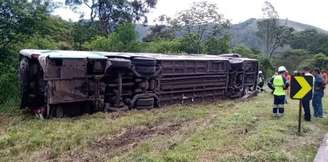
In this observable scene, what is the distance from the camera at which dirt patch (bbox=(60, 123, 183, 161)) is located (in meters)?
7.01

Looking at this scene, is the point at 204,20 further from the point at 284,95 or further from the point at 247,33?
the point at 247,33

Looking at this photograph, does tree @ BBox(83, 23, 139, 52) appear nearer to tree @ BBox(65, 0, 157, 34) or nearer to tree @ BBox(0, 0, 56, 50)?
tree @ BBox(0, 0, 56, 50)

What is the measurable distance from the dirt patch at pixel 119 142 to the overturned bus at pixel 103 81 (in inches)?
92.1

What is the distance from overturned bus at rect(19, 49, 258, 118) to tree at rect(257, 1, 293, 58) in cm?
3384

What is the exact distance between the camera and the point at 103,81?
39.1 ft

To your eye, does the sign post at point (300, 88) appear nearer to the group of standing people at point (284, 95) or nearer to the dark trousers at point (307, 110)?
the group of standing people at point (284, 95)

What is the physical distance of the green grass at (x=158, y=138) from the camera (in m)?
7.13

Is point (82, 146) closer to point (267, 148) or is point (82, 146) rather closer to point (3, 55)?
point (267, 148)

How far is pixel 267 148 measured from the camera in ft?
25.7

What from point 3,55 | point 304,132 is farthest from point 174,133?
point 3,55

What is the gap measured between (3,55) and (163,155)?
375 inches

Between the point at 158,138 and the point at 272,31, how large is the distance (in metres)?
42.6

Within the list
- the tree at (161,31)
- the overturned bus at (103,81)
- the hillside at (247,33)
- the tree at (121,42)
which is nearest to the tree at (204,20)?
the tree at (161,31)

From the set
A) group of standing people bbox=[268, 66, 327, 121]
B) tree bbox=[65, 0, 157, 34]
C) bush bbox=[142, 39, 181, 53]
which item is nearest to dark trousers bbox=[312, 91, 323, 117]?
group of standing people bbox=[268, 66, 327, 121]
